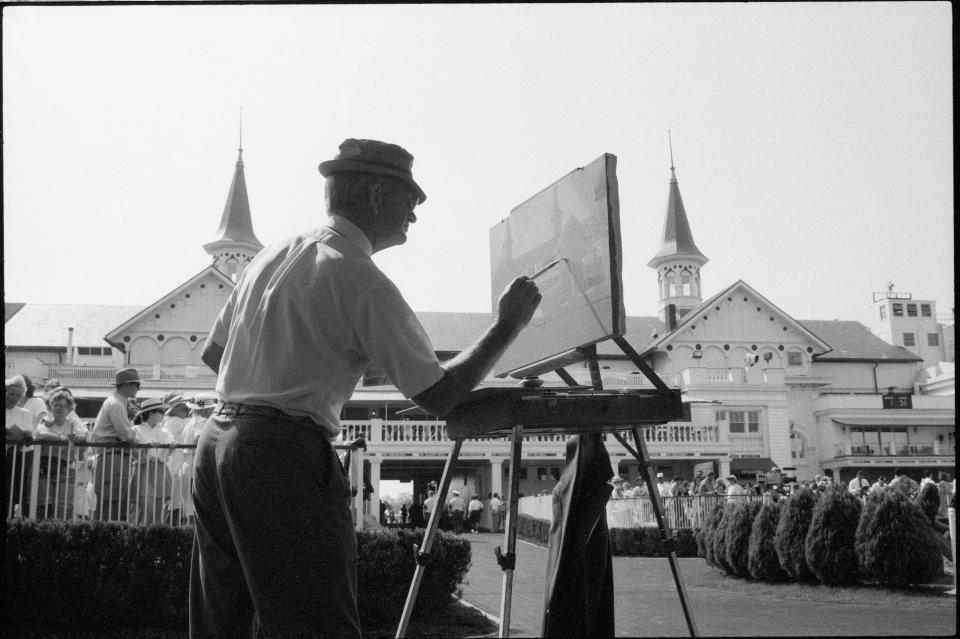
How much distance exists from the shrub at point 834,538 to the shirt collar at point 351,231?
958 cm

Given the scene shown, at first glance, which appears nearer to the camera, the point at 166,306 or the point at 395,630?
the point at 395,630

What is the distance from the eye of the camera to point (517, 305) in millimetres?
2859

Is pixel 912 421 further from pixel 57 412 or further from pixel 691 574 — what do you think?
pixel 57 412

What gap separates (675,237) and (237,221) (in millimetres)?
30238

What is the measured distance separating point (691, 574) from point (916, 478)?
42.6 metres

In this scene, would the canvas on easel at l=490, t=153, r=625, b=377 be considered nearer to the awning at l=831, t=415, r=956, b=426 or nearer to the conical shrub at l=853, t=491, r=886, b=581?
the conical shrub at l=853, t=491, r=886, b=581

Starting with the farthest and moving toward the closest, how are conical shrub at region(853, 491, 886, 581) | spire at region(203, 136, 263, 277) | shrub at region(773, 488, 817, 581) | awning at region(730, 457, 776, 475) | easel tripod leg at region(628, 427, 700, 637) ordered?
spire at region(203, 136, 263, 277)
awning at region(730, 457, 776, 475)
shrub at region(773, 488, 817, 581)
conical shrub at region(853, 491, 886, 581)
easel tripod leg at region(628, 427, 700, 637)

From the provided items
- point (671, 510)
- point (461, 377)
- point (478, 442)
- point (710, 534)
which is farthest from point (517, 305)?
point (478, 442)

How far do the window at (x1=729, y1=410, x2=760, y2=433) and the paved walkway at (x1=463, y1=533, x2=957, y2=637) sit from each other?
3487 centimetres

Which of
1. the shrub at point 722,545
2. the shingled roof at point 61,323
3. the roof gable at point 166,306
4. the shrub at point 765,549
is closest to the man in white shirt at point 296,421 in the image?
the shrub at point 765,549

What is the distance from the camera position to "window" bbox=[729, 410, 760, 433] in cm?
4678

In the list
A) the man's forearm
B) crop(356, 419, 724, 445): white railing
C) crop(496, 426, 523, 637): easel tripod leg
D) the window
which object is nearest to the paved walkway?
crop(496, 426, 523, 637): easel tripod leg

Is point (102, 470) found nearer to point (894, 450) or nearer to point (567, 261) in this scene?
point (567, 261)

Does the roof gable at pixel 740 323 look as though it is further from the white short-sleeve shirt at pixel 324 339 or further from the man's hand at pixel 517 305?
the white short-sleeve shirt at pixel 324 339
